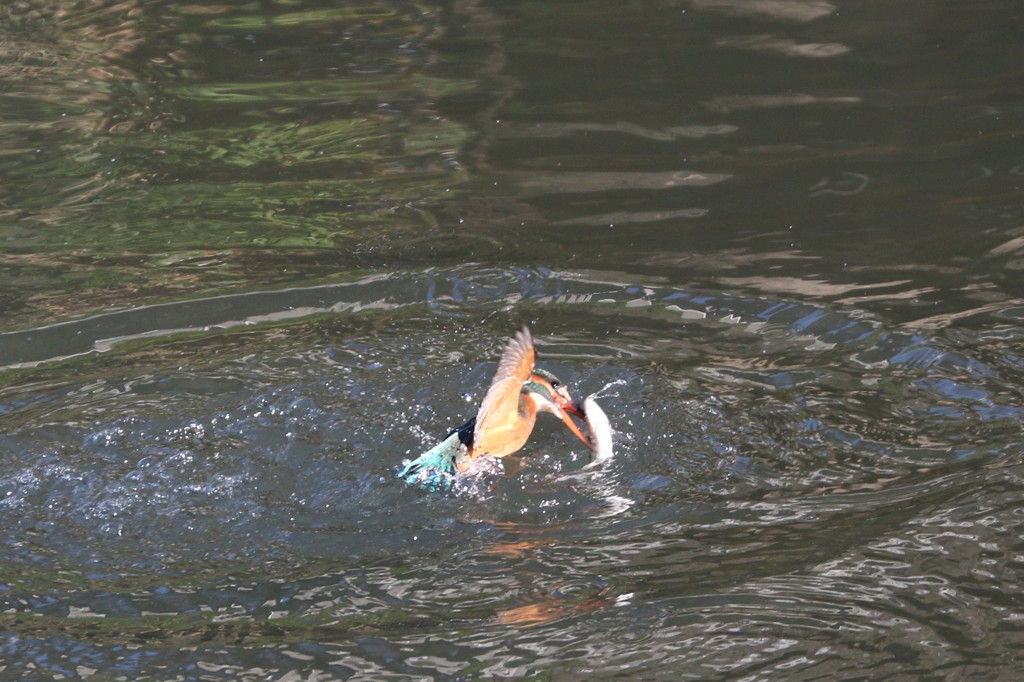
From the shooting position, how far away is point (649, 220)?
20.3 feet

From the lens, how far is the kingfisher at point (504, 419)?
13.2ft

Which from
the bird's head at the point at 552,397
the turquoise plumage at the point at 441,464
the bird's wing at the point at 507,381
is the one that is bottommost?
the turquoise plumage at the point at 441,464

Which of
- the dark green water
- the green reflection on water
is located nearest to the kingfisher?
the dark green water

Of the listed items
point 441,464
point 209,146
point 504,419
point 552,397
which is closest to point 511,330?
point 552,397

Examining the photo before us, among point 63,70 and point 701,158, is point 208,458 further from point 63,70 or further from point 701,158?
point 63,70

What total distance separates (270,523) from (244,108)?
3772 millimetres

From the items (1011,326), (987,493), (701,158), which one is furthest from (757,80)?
(987,493)

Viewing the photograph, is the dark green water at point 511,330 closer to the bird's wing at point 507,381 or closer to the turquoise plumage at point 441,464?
the turquoise plumage at point 441,464

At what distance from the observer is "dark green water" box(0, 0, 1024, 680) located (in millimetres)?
3562

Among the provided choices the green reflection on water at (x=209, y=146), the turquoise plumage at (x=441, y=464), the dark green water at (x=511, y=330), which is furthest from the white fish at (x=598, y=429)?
the green reflection on water at (x=209, y=146)

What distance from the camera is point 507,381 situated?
13.2ft

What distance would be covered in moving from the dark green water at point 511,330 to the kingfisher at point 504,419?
0.11 m

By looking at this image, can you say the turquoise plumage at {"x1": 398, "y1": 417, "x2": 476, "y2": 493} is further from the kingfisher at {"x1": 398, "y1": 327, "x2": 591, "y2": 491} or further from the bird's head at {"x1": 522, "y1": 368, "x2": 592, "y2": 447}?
the bird's head at {"x1": 522, "y1": 368, "x2": 592, "y2": 447}

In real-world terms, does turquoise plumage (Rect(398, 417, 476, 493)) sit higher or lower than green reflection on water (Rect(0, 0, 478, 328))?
lower
